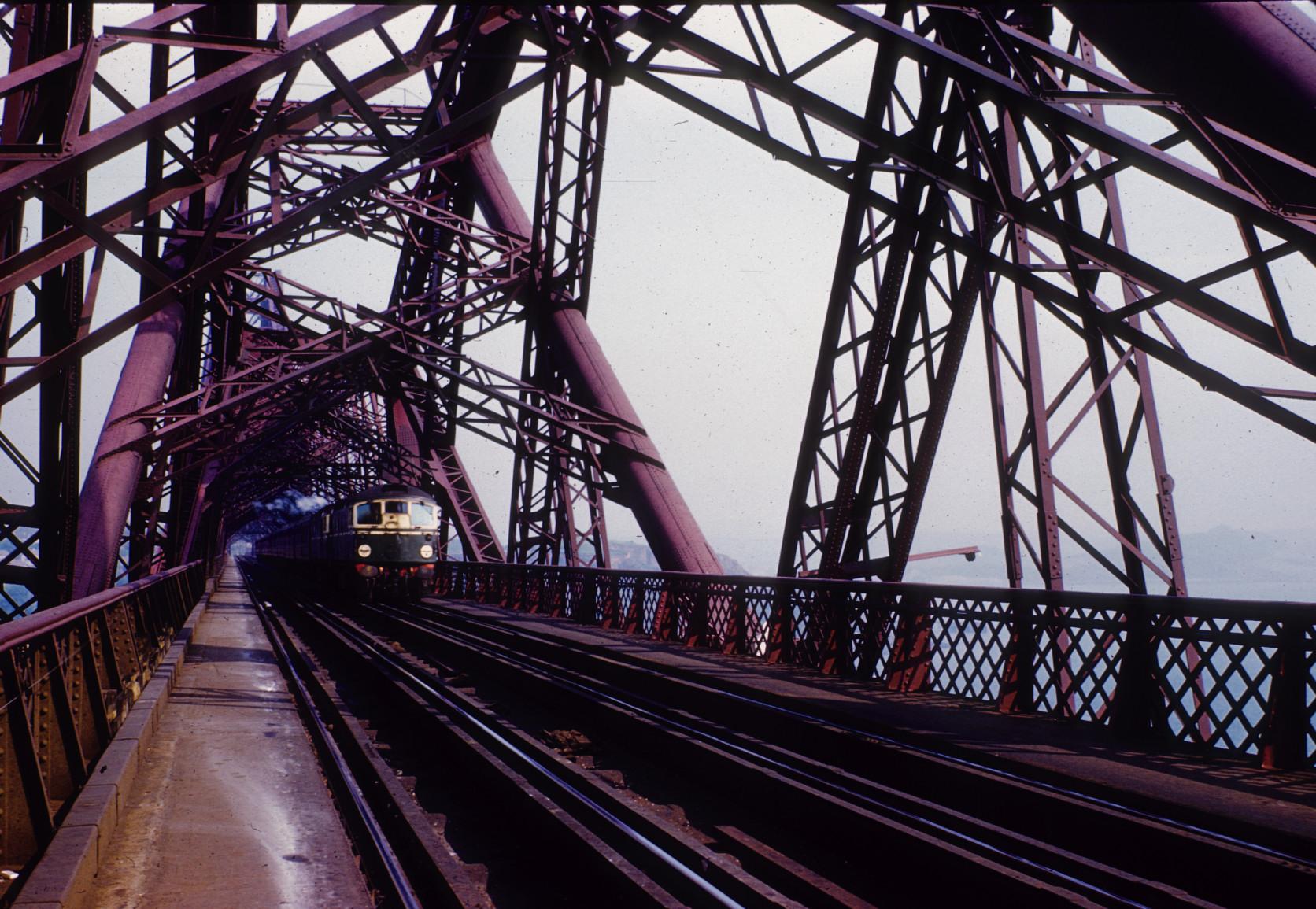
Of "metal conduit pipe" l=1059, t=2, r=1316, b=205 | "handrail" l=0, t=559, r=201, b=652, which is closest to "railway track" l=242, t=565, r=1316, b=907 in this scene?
"handrail" l=0, t=559, r=201, b=652

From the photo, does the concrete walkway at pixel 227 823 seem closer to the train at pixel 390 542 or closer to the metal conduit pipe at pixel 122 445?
the metal conduit pipe at pixel 122 445

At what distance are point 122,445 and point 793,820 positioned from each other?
39.1 feet

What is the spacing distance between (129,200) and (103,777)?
4.53 meters

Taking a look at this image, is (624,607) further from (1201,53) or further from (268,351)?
(1201,53)

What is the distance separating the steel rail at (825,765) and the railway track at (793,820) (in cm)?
2

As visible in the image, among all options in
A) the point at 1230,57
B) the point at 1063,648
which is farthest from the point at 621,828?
the point at 1230,57

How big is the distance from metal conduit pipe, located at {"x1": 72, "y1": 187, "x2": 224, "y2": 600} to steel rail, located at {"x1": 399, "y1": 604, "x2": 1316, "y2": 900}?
5.53 metres

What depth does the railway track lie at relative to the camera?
207 inches

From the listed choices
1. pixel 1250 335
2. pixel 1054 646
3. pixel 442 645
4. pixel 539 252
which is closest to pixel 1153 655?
pixel 1054 646

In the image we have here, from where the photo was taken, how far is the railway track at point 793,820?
5254 millimetres

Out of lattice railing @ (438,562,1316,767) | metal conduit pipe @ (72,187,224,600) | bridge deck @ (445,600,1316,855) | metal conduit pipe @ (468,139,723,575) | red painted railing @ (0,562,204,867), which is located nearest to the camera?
red painted railing @ (0,562,204,867)

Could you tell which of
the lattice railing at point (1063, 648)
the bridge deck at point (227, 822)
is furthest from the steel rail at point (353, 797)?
the lattice railing at point (1063, 648)

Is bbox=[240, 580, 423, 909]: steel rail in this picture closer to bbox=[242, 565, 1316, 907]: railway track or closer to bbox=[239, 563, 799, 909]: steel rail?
bbox=[242, 565, 1316, 907]: railway track

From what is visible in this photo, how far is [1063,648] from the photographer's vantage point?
916cm
